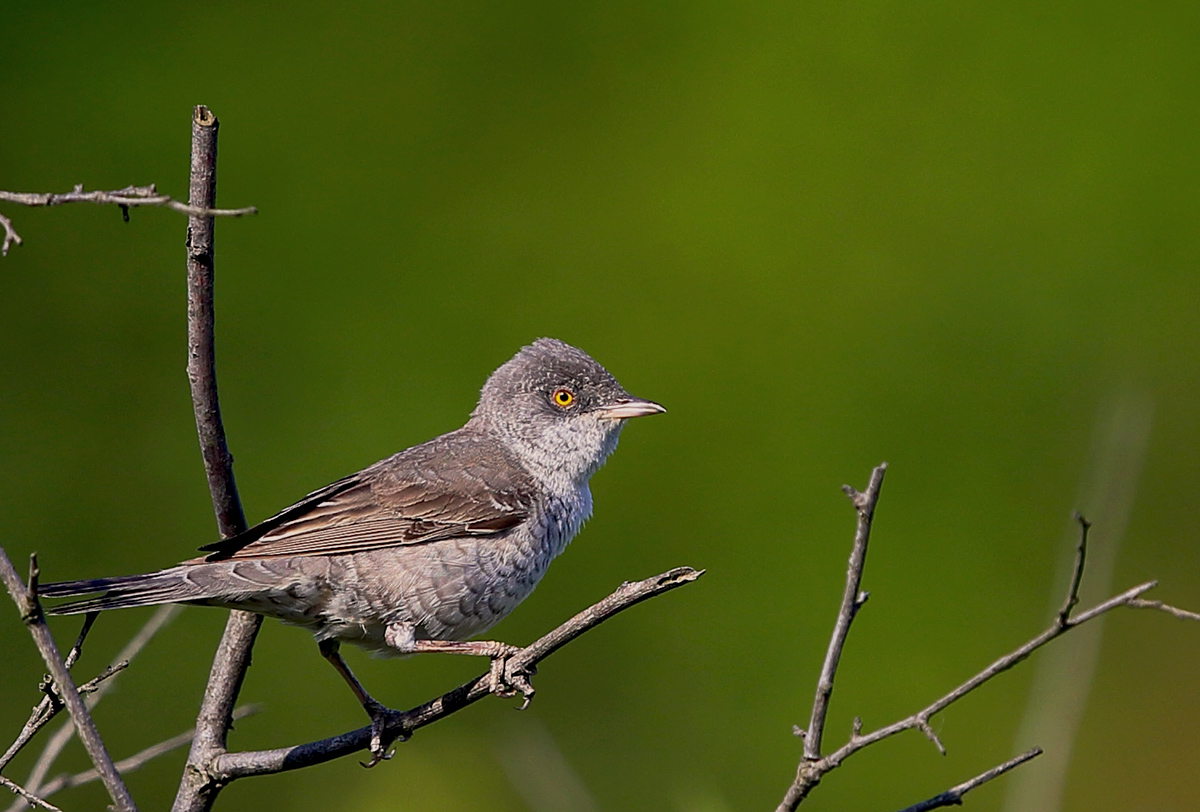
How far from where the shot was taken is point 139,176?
493 cm

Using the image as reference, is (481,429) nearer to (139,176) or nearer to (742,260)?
(742,260)

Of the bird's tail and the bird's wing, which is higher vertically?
the bird's wing

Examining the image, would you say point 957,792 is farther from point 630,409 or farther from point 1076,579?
point 630,409

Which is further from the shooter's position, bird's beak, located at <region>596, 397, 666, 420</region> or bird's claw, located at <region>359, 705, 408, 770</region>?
bird's beak, located at <region>596, 397, 666, 420</region>

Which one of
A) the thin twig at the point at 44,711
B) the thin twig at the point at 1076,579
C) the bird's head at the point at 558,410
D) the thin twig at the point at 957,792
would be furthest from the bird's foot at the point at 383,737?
the thin twig at the point at 1076,579

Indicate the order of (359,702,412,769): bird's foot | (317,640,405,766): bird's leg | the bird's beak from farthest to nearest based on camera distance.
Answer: the bird's beak < (317,640,405,766): bird's leg < (359,702,412,769): bird's foot

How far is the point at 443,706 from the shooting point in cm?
245

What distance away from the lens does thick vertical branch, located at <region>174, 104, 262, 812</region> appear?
2283 millimetres

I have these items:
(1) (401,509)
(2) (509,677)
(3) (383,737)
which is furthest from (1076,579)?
(1) (401,509)

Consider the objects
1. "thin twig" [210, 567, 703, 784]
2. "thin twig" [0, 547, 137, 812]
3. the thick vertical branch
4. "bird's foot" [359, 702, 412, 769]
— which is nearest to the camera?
"thin twig" [0, 547, 137, 812]

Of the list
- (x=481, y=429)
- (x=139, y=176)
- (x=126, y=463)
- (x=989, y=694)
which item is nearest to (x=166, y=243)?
(x=139, y=176)

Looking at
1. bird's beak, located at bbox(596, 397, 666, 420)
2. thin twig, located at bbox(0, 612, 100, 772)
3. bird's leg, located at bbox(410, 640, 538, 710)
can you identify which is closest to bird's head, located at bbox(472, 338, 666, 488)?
bird's beak, located at bbox(596, 397, 666, 420)

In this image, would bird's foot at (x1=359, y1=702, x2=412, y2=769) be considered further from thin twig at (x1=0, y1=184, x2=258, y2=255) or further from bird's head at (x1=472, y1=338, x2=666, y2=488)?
thin twig at (x1=0, y1=184, x2=258, y2=255)

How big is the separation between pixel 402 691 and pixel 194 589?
181 centimetres
